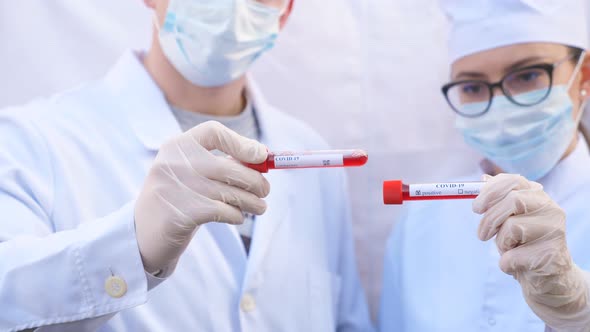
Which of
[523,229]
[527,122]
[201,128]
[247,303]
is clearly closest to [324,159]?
[201,128]

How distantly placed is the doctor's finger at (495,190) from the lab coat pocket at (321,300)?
1.80 feet

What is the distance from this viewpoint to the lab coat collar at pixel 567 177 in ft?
4.41

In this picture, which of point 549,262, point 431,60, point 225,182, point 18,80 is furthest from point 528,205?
point 18,80

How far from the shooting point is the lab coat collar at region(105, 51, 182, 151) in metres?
1.34

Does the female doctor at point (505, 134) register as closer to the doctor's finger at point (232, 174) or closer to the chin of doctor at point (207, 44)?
the chin of doctor at point (207, 44)

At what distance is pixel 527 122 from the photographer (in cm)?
131

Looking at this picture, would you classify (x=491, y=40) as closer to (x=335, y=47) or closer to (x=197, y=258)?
(x=335, y=47)

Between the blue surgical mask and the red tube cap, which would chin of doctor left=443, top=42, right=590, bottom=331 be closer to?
the red tube cap

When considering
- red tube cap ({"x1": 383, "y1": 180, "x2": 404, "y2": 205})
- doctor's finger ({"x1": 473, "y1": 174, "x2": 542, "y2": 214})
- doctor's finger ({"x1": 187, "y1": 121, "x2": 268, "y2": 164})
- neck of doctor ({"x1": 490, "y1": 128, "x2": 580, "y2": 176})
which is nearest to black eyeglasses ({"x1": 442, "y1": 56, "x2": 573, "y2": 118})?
neck of doctor ({"x1": 490, "y1": 128, "x2": 580, "y2": 176})

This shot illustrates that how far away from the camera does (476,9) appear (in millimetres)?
1437

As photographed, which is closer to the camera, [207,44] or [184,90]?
[207,44]

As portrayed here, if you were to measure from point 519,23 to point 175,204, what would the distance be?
0.89m

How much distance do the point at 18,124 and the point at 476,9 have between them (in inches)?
42.2

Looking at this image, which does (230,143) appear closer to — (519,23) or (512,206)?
(512,206)
